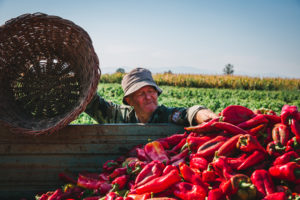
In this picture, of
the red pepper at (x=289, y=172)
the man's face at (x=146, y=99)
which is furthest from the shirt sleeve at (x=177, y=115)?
the red pepper at (x=289, y=172)

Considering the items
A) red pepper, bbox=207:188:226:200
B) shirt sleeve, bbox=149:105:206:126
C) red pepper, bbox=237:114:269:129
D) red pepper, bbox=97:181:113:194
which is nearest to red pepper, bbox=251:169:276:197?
red pepper, bbox=207:188:226:200

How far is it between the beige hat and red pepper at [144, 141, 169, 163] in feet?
3.55

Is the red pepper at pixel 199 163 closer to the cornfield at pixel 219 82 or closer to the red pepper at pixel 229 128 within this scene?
the red pepper at pixel 229 128

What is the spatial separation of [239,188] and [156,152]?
34.1 inches

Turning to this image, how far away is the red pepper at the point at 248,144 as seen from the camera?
1810mm

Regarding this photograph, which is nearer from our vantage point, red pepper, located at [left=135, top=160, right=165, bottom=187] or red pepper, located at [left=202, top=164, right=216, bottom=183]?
red pepper, located at [left=202, top=164, right=216, bottom=183]

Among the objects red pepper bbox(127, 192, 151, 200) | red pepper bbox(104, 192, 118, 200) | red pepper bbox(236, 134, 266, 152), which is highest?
red pepper bbox(236, 134, 266, 152)

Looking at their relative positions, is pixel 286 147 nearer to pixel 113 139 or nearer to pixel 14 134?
pixel 113 139

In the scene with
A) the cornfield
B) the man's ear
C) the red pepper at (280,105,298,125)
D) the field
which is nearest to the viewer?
the red pepper at (280,105,298,125)

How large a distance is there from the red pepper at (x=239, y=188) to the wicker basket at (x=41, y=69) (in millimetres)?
1625

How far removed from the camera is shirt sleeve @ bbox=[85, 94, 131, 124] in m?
3.65

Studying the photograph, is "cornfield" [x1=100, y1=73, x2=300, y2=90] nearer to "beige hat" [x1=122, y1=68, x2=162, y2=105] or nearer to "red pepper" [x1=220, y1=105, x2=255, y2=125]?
"beige hat" [x1=122, y1=68, x2=162, y2=105]

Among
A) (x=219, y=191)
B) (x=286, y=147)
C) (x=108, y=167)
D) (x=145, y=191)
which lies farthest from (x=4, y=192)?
(x=286, y=147)

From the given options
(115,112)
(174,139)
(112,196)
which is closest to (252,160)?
(174,139)
